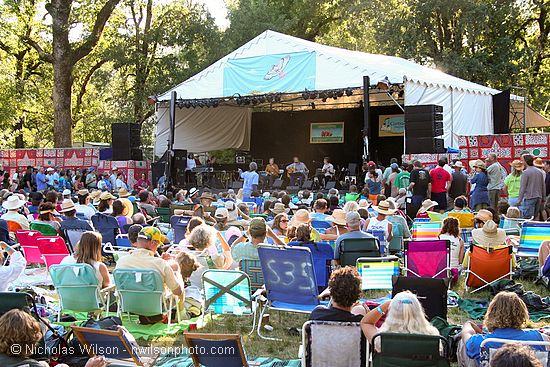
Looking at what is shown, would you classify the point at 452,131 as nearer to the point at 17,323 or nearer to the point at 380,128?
the point at 380,128

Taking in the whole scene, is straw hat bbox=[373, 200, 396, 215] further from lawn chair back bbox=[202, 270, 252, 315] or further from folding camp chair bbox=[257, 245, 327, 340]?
lawn chair back bbox=[202, 270, 252, 315]

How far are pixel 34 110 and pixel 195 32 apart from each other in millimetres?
9095

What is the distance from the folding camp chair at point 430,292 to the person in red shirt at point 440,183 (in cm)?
751

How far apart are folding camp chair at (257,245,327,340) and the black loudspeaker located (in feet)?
51.3

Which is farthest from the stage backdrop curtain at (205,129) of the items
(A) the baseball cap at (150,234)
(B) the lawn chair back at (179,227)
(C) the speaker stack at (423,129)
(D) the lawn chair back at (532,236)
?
(A) the baseball cap at (150,234)

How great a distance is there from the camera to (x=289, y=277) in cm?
511

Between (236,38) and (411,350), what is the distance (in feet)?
82.5

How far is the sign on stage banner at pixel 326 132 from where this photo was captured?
22656 mm

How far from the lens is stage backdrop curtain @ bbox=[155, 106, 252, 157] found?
64.4 feet

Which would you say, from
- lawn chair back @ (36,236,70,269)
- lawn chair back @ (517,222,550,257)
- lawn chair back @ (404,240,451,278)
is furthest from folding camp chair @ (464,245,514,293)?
lawn chair back @ (36,236,70,269)

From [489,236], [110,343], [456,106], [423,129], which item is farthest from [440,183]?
[110,343]

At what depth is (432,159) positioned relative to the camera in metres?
14.7

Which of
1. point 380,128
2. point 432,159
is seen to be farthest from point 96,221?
point 380,128

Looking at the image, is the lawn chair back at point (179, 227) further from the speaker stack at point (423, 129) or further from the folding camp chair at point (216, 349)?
the speaker stack at point (423, 129)
